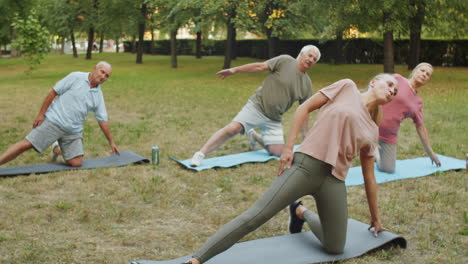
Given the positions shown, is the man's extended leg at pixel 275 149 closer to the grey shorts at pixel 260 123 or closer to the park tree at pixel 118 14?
the grey shorts at pixel 260 123

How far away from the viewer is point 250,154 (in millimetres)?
8648

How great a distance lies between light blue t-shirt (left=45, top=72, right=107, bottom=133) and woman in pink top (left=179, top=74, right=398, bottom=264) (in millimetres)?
4187

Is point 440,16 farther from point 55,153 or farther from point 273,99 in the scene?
point 55,153

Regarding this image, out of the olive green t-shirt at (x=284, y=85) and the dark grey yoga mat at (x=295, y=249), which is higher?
the olive green t-shirt at (x=284, y=85)

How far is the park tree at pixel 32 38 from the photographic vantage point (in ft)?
71.6

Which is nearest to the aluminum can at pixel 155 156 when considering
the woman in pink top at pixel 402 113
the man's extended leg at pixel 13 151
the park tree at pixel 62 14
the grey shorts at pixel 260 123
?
the grey shorts at pixel 260 123

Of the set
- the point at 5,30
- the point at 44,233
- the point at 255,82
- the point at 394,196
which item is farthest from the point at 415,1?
the point at 5,30

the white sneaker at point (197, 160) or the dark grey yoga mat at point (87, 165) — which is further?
the white sneaker at point (197, 160)

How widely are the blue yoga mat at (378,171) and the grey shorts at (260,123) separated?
1.00 ft

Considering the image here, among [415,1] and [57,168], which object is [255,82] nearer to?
[415,1]

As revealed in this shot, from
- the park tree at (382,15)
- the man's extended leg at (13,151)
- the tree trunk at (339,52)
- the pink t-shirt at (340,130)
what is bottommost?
the man's extended leg at (13,151)

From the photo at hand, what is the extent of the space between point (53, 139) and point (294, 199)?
14.9 feet

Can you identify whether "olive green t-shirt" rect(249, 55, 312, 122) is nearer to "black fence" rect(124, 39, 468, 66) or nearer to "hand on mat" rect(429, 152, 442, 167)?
"hand on mat" rect(429, 152, 442, 167)

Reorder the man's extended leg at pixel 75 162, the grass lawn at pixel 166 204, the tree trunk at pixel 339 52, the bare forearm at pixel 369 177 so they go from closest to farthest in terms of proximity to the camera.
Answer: the bare forearm at pixel 369 177 < the grass lawn at pixel 166 204 < the man's extended leg at pixel 75 162 < the tree trunk at pixel 339 52
